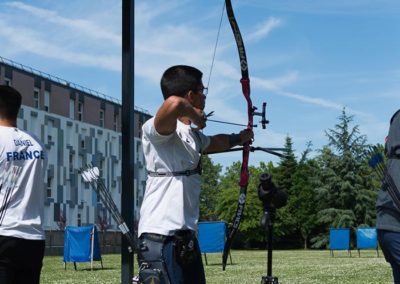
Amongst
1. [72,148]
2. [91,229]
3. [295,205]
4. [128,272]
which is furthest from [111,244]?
[128,272]

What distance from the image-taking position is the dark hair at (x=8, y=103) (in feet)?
14.1

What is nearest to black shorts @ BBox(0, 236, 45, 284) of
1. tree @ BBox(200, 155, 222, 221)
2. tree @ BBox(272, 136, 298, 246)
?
tree @ BBox(272, 136, 298, 246)

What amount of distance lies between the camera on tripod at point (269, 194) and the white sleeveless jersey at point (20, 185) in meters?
1.24

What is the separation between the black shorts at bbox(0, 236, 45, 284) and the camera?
13.3ft

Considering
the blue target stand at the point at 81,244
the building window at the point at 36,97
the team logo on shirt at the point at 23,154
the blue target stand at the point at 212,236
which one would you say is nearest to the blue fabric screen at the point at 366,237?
the blue target stand at the point at 212,236

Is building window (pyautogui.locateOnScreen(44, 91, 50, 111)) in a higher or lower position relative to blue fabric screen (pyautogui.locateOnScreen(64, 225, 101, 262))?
higher

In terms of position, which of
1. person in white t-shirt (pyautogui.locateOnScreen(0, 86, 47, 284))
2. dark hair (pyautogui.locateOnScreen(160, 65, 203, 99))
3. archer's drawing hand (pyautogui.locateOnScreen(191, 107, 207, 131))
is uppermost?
dark hair (pyautogui.locateOnScreen(160, 65, 203, 99))

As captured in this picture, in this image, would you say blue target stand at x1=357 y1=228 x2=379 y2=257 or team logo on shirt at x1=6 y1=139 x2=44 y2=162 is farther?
blue target stand at x1=357 y1=228 x2=379 y2=257

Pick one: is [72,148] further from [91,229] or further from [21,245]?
[21,245]

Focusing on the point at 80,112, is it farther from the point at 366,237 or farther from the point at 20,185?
the point at 20,185

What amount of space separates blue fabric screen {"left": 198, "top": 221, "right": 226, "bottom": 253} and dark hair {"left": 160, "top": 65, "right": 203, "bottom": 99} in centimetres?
2013

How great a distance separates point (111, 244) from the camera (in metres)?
65.6

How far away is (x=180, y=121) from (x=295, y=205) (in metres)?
71.6

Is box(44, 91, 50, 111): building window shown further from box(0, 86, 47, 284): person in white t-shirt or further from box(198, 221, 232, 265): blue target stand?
box(0, 86, 47, 284): person in white t-shirt
